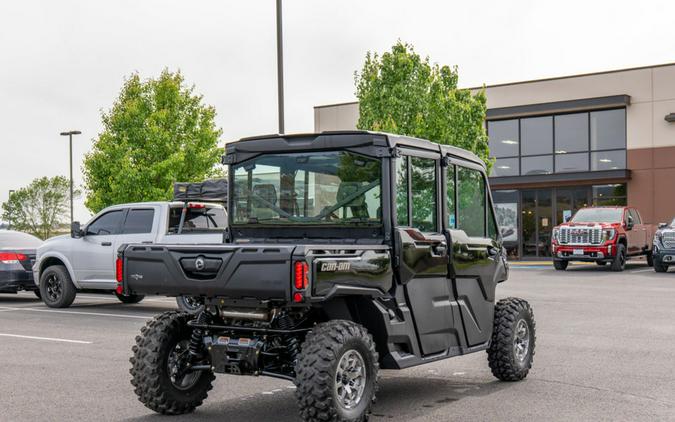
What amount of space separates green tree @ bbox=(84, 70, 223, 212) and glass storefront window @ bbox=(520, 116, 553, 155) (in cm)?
1354

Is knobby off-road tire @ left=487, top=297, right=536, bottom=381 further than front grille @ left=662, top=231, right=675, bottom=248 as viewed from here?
No

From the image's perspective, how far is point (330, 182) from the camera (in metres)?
6.94

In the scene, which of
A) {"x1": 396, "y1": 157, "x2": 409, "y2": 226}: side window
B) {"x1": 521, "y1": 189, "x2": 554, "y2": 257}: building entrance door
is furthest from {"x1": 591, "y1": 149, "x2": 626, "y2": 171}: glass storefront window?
{"x1": 396, "y1": 157, "x2": 409, "y2": 226}: side window

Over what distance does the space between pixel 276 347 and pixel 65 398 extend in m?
2.29

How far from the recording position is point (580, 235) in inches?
1075

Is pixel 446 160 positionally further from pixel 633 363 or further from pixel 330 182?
pixel 633 363

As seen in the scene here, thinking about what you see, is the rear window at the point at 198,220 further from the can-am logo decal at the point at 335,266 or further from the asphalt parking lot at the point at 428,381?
the can-am logo decal at the point at 335,266

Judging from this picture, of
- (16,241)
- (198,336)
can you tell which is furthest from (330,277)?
(16,241)

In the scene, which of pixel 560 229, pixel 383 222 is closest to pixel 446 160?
pixel 383 222

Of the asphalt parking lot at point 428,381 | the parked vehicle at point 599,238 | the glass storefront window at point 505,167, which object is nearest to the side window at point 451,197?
the asphalt parking lot at point 428,381

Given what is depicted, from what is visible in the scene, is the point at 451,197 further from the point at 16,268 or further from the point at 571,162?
the point at 571,162

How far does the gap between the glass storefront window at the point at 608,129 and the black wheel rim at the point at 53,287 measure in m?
25.9

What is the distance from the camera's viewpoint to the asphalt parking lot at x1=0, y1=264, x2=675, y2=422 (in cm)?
679

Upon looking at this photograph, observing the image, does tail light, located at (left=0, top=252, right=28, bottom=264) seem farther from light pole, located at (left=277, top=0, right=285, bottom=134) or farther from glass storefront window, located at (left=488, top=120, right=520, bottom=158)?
glass storefront window, located at (left=488, top=120, right=520, bottom=158)
